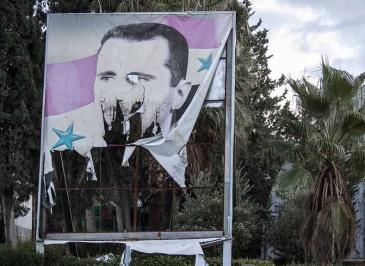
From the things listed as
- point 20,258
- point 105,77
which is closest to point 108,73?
point 105,77

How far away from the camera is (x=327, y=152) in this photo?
15477 millimetres

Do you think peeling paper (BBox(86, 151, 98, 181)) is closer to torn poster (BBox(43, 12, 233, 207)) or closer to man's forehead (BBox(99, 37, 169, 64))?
torn poster (BBox(43, 12, 233, 207))

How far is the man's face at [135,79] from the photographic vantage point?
1267 cm

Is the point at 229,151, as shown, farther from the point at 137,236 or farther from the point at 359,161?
the point at 359,161

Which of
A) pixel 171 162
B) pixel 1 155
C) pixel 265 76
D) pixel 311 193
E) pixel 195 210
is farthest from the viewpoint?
pixel 265 76

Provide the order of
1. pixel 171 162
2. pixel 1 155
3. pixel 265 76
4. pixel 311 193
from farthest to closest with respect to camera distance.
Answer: pixel 265 76 < pixel 311 193 < pixel 1 155 < pixel 171 162

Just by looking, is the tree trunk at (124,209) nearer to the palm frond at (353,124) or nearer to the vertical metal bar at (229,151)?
the vertical metal bar at (229,151)

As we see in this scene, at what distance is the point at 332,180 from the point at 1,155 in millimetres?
8078

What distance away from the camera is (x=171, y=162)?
40.9 ft

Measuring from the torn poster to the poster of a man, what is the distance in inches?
0.8

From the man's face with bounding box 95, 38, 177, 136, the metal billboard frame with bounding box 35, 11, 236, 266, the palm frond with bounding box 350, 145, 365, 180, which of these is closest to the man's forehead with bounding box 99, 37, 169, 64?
the man's face with bounding box 95, 38, 177, 136

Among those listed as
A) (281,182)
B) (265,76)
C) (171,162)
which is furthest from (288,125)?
(265,76)

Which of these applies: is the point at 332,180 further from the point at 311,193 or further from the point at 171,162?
the point at 171,162

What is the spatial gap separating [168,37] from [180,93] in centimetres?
125
